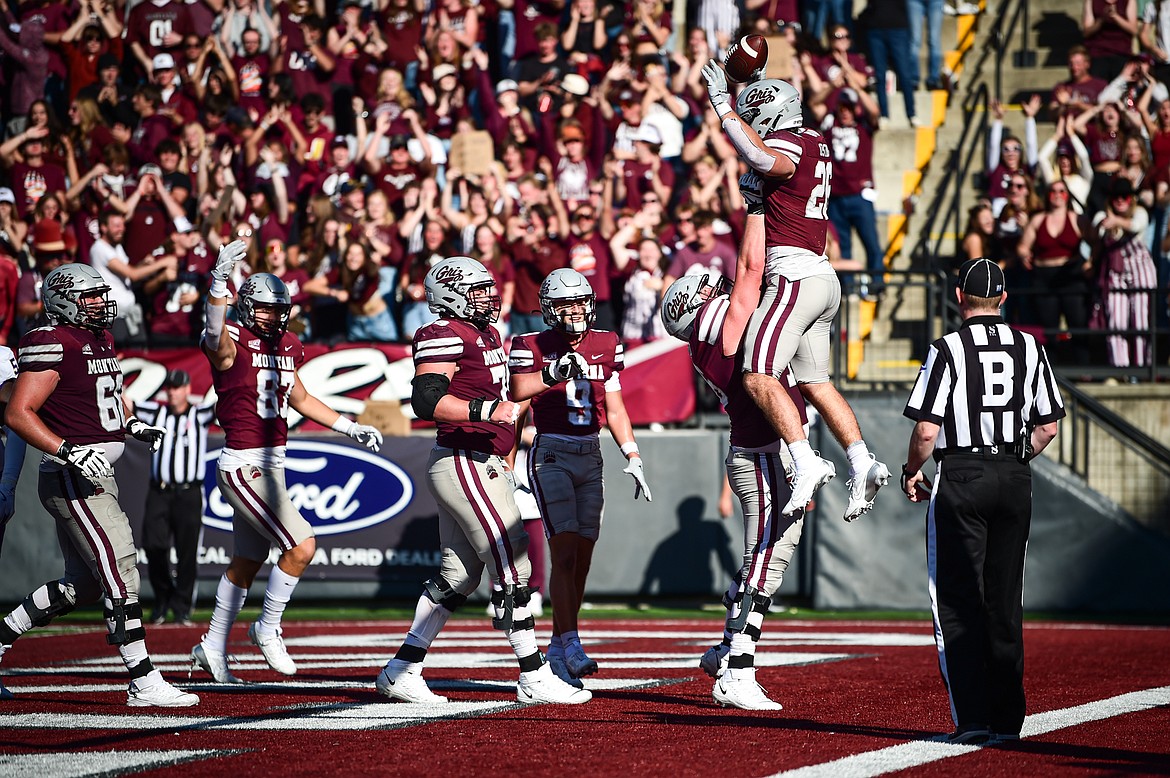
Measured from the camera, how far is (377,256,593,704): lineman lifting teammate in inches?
300

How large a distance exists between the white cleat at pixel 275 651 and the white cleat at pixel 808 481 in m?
3.41

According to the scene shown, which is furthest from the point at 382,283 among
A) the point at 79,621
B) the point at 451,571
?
the point at 451,571

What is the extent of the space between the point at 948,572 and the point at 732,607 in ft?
6.77

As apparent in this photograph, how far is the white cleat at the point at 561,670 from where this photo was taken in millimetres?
8078

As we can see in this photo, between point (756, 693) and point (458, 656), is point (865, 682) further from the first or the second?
point (458, 656)

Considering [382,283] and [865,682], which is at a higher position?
[382,283]

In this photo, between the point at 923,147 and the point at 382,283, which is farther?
the point at 923,147

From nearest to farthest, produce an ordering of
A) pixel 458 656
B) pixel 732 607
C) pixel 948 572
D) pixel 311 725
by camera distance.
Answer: pixel 948 572 < pixel 311 725 < pixel 732 607 < pixel 458 656

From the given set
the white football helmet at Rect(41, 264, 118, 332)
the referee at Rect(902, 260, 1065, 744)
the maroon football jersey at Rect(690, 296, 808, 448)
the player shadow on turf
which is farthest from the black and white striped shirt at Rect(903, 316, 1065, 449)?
the player shadow on turf

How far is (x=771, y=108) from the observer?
7.59 meters

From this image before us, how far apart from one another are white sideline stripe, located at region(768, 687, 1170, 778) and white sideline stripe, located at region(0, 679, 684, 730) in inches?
82.9

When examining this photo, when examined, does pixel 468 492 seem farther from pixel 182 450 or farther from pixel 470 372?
pixel 182 450

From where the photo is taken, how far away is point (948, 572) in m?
6.23

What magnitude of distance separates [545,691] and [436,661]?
8.42 feet
